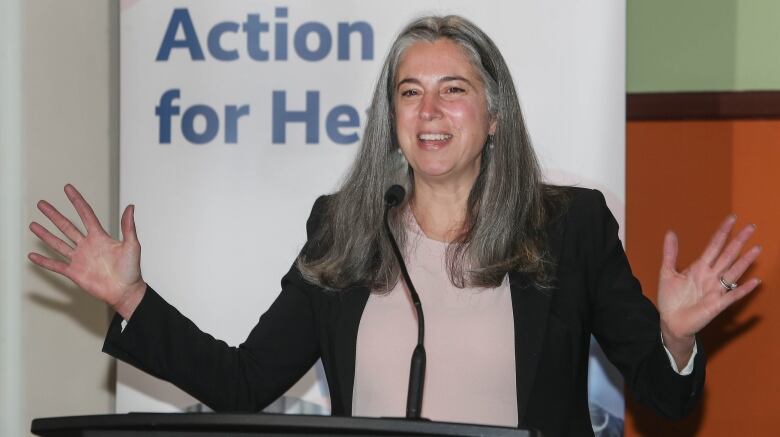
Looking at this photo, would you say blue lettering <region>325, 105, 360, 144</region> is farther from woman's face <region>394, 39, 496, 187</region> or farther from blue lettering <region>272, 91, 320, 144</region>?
woman's face <region>394, 39, 496, 187</region>

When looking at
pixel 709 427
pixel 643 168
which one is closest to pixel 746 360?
pixel 709 427

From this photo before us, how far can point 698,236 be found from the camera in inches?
143

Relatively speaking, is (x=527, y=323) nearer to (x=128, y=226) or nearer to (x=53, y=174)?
(x=128, y=226)

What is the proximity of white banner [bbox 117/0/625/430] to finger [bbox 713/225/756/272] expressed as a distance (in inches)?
42.2

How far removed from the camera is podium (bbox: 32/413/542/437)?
1367mm

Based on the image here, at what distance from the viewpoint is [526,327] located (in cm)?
231

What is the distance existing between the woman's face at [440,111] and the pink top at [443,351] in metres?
0.21

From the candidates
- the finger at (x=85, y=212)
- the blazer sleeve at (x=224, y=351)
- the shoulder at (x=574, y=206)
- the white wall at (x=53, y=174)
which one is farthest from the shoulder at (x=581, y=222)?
the white wall at (x=53, y=174)

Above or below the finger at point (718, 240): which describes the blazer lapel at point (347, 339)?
below

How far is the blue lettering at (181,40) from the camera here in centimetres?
324

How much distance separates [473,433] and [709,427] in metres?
2.48

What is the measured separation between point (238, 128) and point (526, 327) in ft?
4.08

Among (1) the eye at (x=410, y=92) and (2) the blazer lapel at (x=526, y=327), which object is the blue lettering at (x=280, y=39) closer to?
(1) the eye at (x=410, y=92)

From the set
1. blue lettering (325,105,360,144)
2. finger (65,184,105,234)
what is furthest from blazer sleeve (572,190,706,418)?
finger (65,184,105,234)
